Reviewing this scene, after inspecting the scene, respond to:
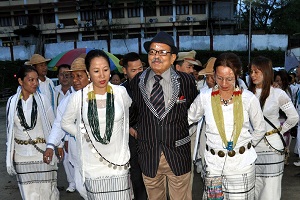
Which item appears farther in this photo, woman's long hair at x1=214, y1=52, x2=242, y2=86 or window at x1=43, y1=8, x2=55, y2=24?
window at x1=43, y1=8, x2=55, y2=24

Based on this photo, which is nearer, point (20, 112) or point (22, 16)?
point (20, 112)

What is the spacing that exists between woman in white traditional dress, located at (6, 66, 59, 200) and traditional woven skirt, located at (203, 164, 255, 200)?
2.09 metres

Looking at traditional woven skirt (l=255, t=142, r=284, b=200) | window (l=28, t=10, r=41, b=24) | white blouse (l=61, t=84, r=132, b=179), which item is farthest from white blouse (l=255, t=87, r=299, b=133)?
window (l=28, t=10, r=41, b=24)

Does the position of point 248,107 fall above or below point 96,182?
above

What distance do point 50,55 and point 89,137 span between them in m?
29.3

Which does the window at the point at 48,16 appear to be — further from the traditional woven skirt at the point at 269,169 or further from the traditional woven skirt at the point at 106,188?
the traditional woven skirt at the point at 106,188

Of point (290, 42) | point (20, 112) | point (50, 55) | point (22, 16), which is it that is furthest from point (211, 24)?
point (20, 112)

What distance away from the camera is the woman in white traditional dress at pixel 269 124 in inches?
142

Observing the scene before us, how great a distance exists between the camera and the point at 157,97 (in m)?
3.17

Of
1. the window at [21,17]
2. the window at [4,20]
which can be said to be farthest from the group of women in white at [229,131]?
the window at [4,20]

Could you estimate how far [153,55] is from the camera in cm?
316

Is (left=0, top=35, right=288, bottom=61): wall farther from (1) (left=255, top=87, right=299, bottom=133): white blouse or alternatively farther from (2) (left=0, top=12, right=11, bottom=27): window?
(1) (left=255, top=87, right=299, bottom=133): white blouse

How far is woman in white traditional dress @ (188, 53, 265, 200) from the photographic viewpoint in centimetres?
298

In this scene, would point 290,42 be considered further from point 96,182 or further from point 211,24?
point 96,182
